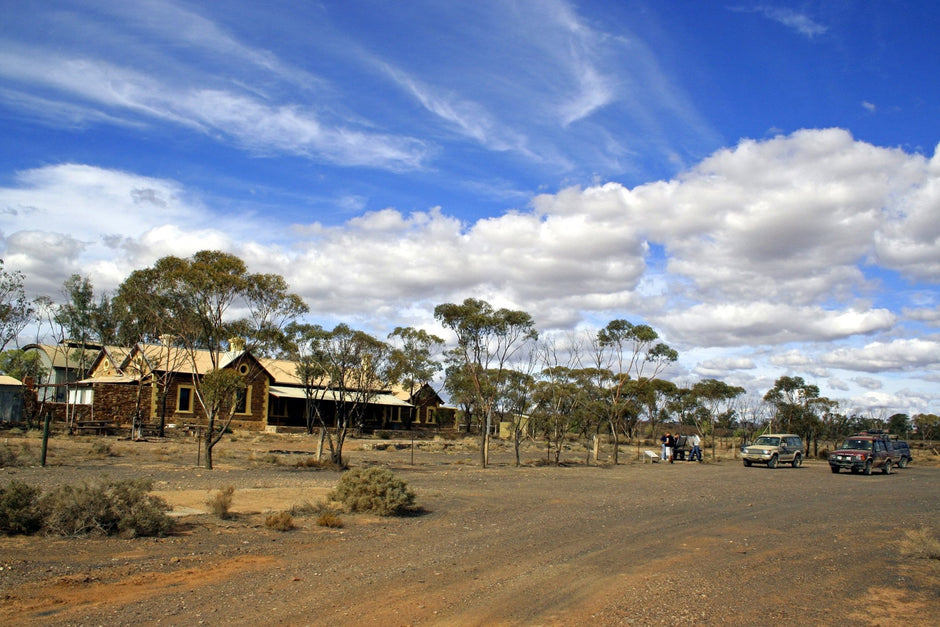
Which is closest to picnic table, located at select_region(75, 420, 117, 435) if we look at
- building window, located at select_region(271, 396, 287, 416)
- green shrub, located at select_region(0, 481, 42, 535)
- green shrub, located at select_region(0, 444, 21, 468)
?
building window, located at select_region(271, 396, 287, 416)

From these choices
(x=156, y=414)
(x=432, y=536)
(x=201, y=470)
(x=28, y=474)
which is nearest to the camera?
(x=432, y=536)

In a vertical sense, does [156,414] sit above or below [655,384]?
below

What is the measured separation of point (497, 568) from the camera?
9.17 meters

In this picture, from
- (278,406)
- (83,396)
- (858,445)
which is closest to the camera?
(858,445)

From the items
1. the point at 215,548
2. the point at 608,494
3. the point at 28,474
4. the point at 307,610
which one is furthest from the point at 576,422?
the point at 307,610

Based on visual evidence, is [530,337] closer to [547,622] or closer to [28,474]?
[28,474]

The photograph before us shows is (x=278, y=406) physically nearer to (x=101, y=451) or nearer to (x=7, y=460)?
(x=101, y=451)

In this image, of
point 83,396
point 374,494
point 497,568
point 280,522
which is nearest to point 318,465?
point 374,494

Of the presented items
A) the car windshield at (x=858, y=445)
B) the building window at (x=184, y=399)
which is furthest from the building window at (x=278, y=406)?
the car windshield at (x=858, y=445)

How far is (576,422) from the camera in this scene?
127 feet

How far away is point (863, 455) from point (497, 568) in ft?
94.4

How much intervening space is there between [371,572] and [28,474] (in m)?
14.5

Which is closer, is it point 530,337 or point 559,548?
point 559,548

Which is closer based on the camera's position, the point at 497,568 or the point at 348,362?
the point at 497,568
